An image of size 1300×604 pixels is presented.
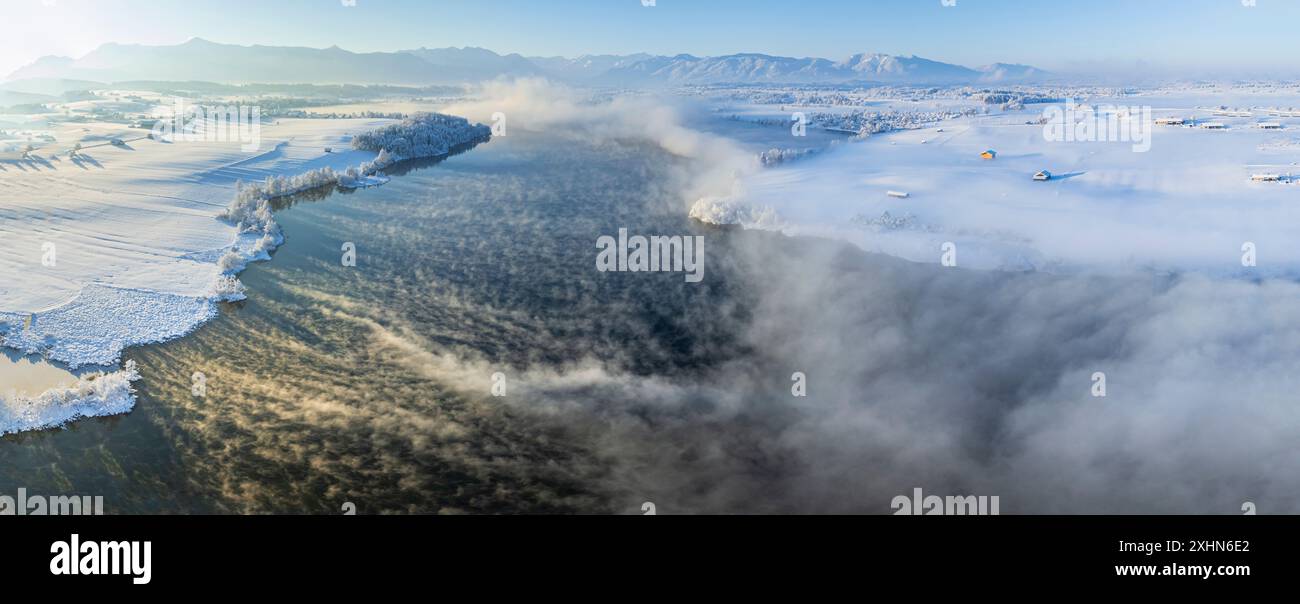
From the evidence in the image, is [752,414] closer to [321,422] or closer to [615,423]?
[615,423]

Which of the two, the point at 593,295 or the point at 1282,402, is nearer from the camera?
the point at 1282,402

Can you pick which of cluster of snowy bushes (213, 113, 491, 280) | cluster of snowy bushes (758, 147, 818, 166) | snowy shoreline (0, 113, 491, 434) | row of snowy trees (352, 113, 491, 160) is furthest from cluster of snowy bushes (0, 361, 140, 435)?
row of snowy trees (352, 113, 491, 160)

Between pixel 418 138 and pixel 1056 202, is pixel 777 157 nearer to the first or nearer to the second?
pixel 1056 202

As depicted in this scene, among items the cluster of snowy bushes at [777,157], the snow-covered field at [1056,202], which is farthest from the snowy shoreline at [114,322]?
the cluster of snowy bushes at [777,157]

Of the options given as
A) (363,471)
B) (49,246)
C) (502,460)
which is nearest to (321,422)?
(363,471)

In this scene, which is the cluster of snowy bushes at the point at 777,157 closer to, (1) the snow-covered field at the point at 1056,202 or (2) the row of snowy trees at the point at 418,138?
(1) the snow-covered field at the point at 1056,202
